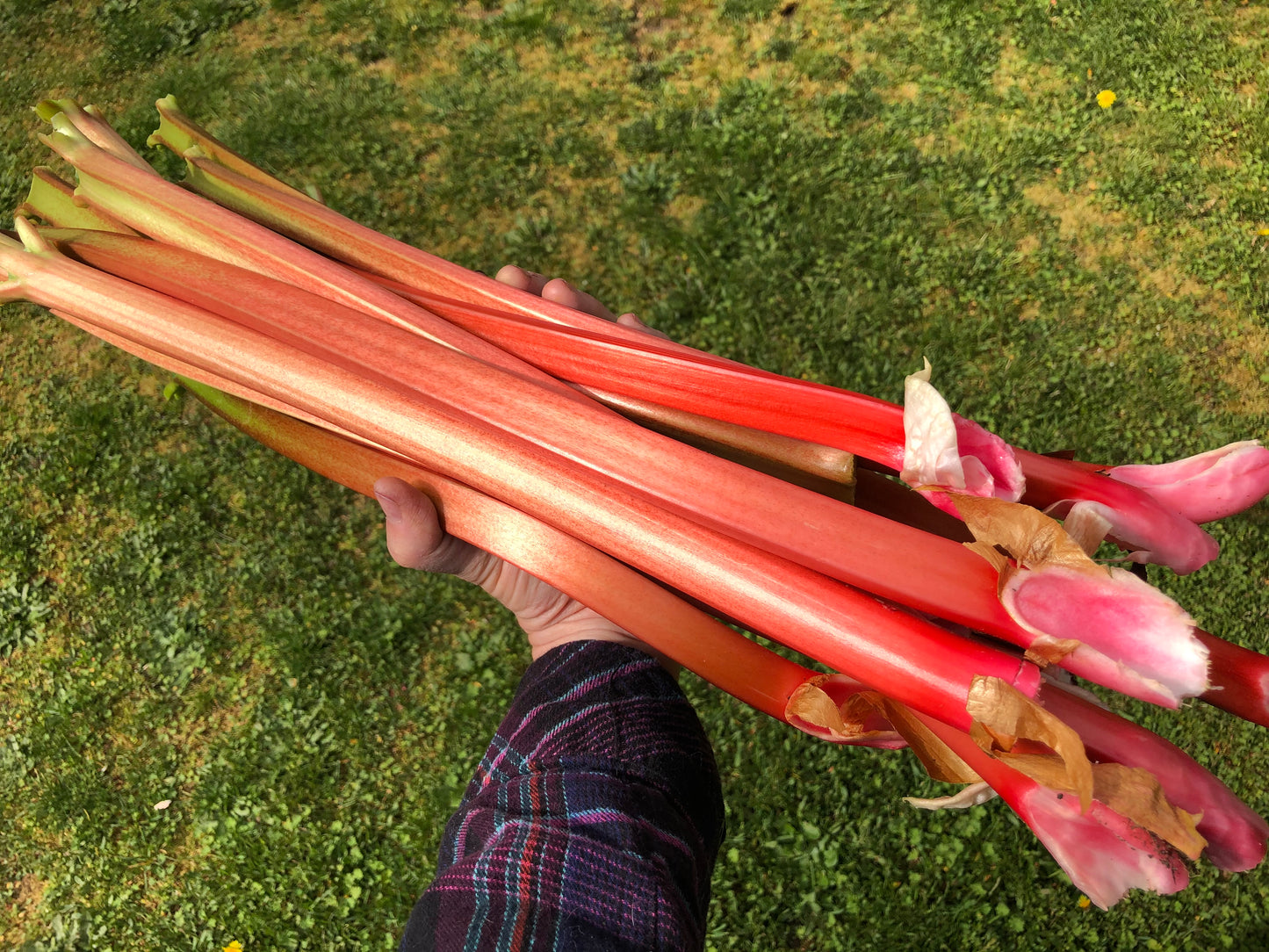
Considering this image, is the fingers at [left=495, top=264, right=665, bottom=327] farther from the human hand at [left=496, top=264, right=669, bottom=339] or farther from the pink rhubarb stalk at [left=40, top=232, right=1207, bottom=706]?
the pink rhubarb stalk at [left=40, top=232, right=1207, bottom=706]

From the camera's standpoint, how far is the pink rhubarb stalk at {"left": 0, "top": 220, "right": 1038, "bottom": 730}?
1.30 m

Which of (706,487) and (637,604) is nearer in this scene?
(706,487)

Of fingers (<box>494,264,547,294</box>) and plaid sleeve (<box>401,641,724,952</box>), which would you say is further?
fingers (<box>494,264,547,294</box>)

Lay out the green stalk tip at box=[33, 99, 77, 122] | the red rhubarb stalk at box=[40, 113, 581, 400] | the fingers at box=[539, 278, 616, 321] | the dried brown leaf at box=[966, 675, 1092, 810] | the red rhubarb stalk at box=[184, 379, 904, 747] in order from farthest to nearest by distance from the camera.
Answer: the fingers at box=[539, 278, 616, 321] < the green stalk tip at box=[33, 99, 77, 122] < the red rhubarb stalk at box=[40, 113, 581, 400] < the red rhubarb stalk at box=[184, 379, 904, 747] < the dried brown leaf at box=[966, 675, 1092, 810]

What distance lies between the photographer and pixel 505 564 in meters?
2.10

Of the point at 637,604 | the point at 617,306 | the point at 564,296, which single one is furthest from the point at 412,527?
the point at 617,306

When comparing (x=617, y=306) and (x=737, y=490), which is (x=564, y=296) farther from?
(x=617, y=306)

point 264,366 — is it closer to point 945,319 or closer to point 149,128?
point 945,319

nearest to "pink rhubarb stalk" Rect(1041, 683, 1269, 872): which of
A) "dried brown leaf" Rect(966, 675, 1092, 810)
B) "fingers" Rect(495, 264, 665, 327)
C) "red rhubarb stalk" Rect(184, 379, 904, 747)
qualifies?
"dried brown leaf" Rect(966, 675, 1092, 810)

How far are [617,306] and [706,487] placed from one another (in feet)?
6.87

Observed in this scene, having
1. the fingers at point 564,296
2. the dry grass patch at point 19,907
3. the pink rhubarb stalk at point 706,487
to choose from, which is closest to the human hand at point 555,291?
the fingers at point 564,296

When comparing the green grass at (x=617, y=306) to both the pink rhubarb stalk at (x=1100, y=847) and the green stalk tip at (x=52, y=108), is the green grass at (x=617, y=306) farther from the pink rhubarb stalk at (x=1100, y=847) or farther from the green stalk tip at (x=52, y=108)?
the pink rhubarb stalk at (x=1100, y=847)

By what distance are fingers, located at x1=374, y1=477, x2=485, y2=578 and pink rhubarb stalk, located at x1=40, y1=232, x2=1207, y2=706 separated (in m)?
0.21

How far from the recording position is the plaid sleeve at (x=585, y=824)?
129 centimetres
